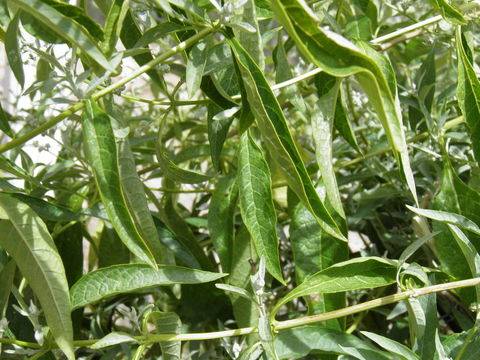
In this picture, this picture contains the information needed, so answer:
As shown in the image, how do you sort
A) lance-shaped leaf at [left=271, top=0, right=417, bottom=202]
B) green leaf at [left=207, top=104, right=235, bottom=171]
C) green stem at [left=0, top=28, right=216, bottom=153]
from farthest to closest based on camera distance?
green leaf at [left=207, top=104, right=235, bottom=171], green stem at [left=0, top=28, right=216, bottom=153], lance-shaped leaf at [left=271, top=0, right=417, bottom=202]

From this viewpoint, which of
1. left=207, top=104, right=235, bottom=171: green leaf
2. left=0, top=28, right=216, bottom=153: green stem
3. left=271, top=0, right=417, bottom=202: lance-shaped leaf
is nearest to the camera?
left=271, top=0, right=417, bottom=202: lance-shaped leaf

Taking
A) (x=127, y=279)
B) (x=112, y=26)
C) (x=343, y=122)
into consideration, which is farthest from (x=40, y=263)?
(x=343, y=122)

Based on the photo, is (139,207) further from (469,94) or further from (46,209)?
(469,94)

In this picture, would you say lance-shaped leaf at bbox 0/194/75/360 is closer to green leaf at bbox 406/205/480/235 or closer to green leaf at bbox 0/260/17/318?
green leaf at bbox 0/260/17/318

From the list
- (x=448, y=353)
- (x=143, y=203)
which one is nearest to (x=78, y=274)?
(x=143, y=203)

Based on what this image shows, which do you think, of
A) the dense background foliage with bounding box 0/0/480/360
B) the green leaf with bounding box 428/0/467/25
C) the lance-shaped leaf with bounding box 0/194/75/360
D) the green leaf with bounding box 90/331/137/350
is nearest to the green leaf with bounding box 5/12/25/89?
the dense background foliage with bounding box 0/0/480/360

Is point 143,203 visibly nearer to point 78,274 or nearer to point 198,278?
point 198,278
